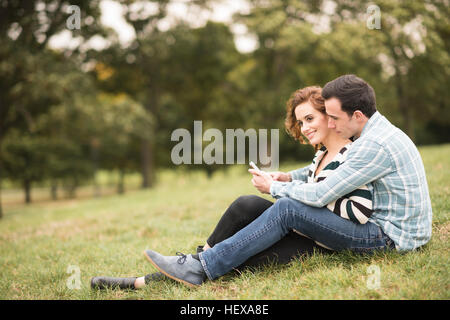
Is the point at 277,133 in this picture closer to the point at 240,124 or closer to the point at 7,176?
the point at 240,124

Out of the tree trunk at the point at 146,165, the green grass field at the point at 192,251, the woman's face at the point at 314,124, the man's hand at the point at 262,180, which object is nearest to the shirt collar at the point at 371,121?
the woman's face at the point at 314,124

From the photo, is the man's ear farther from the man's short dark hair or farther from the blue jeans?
the blue jeans

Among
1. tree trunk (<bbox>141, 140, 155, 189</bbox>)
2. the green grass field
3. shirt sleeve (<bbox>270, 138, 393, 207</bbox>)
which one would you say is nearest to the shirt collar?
shirt sleeve (<bbox>270, 138, 393, 207</bbox>)

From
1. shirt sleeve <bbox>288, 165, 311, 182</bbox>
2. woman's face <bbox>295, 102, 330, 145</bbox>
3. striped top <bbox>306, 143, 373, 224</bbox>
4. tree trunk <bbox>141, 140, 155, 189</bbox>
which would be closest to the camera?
striped top <bbox>306, 143, 373, 224</bbox>

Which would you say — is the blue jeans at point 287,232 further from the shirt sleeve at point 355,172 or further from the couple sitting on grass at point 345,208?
the shirt sleeve at point 355,172

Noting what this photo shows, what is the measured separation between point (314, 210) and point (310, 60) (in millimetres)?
17501

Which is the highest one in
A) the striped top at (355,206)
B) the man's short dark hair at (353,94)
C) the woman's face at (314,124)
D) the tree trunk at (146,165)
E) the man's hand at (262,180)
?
the man's short dark hair at (353,94)

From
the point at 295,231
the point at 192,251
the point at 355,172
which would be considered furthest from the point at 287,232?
the point at 192,251

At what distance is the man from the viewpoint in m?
2.37

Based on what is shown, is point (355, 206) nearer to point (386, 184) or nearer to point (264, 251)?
point (386, 184)

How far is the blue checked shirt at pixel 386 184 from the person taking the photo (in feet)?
Answer: 7.70

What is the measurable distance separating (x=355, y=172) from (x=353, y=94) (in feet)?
1.94

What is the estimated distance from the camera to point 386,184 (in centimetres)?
242
